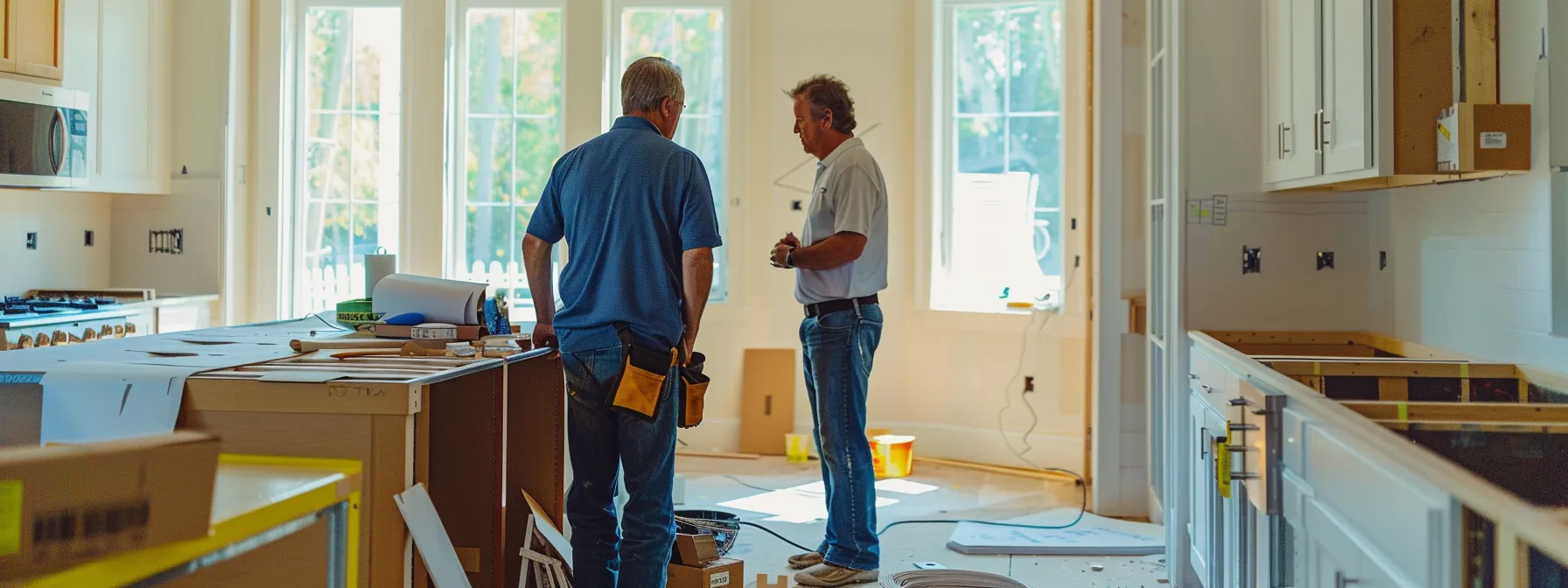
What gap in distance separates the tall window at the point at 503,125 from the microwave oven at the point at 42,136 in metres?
1.66

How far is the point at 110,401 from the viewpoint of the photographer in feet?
7.64

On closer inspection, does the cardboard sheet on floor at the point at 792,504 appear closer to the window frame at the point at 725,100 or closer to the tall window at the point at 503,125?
the window frame at the point at 725,100

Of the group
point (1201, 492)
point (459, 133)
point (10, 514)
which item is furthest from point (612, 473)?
point (459, 133)

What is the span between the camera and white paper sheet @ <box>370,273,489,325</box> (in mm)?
3188

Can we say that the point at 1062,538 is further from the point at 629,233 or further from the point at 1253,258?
the point at 629,233

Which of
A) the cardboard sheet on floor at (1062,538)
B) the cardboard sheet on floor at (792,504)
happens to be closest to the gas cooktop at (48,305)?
the cardboard sheet on floor at (792,504)

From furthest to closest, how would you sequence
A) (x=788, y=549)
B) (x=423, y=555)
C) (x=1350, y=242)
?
1. (x=788, y=549)
2. (x=1350, y=242)
3. (x=423, y=555)

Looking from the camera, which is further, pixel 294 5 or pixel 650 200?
pixel 294 5

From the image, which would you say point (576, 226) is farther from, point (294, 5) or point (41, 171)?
point (294, 5)

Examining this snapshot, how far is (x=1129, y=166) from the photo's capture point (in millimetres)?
4535

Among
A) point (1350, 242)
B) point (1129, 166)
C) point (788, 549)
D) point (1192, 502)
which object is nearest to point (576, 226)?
point (788, 549)

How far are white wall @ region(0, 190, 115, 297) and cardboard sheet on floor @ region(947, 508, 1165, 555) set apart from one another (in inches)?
167

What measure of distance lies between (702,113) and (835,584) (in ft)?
10.0

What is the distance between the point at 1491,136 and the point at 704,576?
2046mm
